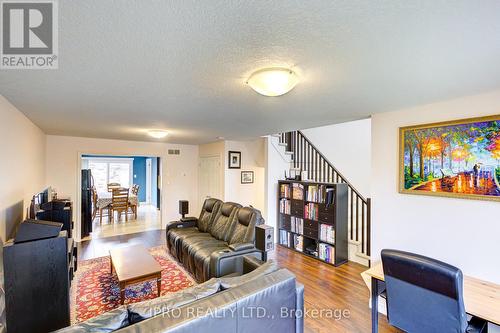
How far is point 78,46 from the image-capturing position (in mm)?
1314

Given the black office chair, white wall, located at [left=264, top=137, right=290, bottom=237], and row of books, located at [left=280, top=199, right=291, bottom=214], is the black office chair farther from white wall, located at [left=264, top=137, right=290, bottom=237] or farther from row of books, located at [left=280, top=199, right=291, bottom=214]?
white wall, located at [left=264, top=137, right=290, bottom=237]

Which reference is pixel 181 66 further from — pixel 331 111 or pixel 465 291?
pixel 465 291

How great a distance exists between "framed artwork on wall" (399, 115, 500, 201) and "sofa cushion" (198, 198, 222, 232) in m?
2.91

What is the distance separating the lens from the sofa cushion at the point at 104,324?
1.09 m

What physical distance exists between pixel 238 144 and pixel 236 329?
4.68 m

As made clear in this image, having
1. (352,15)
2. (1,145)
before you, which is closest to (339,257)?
(352,15)

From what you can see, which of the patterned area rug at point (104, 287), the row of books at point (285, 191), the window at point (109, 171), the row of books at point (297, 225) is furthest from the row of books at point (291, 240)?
the window at point (109, 171)

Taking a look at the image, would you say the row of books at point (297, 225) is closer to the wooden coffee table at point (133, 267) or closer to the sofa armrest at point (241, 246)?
the sofa armrest at point (241, 246)

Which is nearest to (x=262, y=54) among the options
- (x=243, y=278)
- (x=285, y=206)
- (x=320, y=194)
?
(x=243, y=278)

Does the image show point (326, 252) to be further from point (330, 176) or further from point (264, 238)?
point (264, 238)

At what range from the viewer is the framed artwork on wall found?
6.53ft

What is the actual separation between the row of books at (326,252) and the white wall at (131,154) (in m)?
3.86

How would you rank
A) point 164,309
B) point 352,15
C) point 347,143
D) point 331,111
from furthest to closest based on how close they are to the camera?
point 347,143 → point 331,111 → point 164,309 → point 352,15

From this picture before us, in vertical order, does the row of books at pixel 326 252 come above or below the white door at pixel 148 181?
below
